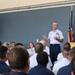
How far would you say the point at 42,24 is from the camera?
9445mm

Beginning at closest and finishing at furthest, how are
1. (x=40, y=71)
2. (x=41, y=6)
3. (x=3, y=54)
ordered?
(x=40, y=71)
(x=3, y=54)
(x=41, y=6)

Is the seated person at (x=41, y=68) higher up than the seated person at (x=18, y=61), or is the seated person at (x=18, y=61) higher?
the seated person at (x=18, y=61)

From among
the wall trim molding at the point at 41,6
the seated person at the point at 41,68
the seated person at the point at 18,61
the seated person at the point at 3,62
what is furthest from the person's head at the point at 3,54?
the wall trim molding at the point at 41,6

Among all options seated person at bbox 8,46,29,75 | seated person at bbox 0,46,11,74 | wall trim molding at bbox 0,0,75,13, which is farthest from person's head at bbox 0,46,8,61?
wall trim molding at bbox 0,0,75,13

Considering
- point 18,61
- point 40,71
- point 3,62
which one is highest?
point 18,61

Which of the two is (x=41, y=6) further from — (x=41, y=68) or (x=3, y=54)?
(x=41, y=68)

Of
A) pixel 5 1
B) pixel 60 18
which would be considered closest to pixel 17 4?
pixel 5 1

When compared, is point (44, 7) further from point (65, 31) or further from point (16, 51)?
point (16, 51)

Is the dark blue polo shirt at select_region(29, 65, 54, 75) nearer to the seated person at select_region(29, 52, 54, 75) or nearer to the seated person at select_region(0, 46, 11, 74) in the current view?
the seated person at select_region(29, 52, 54, 75)

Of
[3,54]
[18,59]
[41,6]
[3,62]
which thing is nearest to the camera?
[18,59]

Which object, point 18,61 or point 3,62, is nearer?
point 18,61

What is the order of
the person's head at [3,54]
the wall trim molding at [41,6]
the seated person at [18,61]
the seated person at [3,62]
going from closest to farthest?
the seated person at [18,61] < the seated person at [3,62] < the person's head at [3,54] < the wall trim molding at [41,6]

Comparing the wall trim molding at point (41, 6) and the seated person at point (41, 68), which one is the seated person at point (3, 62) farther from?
the wall trim molding at point (41, 6)

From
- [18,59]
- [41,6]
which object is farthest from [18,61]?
[41,6]
